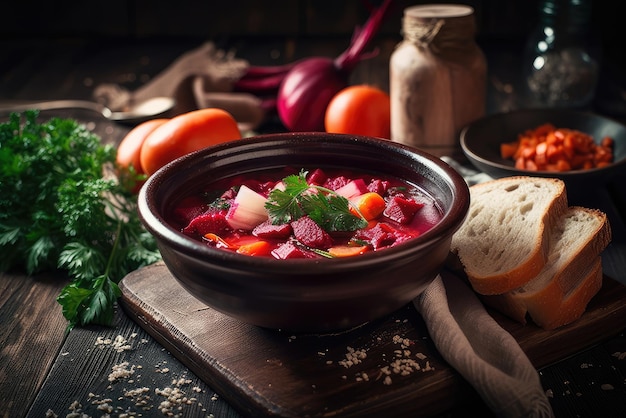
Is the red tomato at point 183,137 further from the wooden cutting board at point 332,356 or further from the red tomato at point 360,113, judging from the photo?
the wooden cutting board at point 332,356

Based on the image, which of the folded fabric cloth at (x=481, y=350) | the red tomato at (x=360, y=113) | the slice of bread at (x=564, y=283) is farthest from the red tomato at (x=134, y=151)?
the slice of bread at (x=564, y=283)

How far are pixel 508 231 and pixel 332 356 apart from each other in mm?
837

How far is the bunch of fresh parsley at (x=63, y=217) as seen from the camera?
9.50ft

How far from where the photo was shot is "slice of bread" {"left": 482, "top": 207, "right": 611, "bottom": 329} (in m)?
2.39

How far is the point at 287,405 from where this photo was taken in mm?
2088

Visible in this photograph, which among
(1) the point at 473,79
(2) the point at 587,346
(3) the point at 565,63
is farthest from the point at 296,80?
(2) the point at 587,346

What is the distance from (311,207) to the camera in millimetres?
2383

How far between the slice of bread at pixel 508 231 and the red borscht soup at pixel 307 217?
0.25 metres

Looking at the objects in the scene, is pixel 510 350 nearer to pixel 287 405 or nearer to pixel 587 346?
pixel 587 346

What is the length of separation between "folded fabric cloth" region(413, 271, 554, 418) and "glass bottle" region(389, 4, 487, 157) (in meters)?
1.39

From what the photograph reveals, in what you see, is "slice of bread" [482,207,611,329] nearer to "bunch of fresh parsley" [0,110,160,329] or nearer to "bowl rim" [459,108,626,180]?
"bowl rim" [459,108,626,180]

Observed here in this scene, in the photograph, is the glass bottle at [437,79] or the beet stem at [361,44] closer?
the glass bottle at [437,79]

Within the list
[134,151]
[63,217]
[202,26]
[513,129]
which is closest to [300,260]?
[63,217]

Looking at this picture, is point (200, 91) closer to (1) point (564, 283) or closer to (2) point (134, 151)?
(2) point (134, 151)
